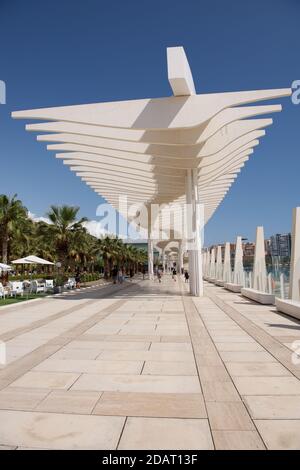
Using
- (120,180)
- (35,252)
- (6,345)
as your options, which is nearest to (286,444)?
(6,345)

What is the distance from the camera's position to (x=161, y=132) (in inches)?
588

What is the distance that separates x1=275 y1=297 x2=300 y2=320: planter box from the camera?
31.5 feet

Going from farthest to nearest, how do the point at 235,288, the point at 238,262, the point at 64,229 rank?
1. the point at 64,229
2. the point at 238,262
3. the point at 235,288

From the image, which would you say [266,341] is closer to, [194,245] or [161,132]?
[161,132]

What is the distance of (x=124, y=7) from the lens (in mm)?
9195

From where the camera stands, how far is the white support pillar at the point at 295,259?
11242 millimetres

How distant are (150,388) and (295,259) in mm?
8279

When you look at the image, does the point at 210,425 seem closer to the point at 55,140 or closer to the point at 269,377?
the point at 269,377

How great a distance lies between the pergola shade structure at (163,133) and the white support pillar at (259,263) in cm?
270

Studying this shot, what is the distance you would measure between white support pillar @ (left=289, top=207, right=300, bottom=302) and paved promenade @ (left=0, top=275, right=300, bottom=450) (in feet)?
8.82

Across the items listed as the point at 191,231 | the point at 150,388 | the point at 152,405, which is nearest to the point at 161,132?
the point at 191,231

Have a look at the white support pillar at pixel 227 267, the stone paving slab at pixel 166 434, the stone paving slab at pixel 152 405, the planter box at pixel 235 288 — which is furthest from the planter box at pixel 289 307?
the white support pillar at pixel 227 267

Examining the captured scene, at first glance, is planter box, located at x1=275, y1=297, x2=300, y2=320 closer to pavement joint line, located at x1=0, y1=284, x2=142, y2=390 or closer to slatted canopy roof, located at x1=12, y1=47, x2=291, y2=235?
pavement joint line, located at x1=0, y1=284, x2=142, y2=390
